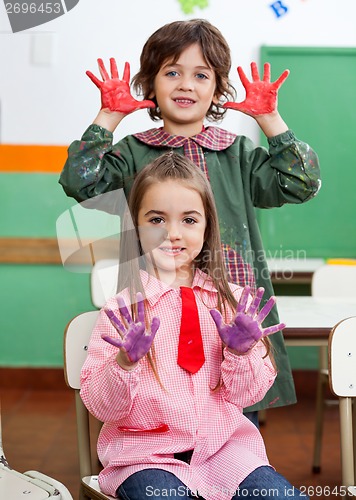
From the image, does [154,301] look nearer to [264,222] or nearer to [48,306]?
[48,306]

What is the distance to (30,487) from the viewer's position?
34.7 inches

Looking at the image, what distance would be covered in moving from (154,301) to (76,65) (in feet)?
1.58

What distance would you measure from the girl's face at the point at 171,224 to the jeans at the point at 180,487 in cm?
27

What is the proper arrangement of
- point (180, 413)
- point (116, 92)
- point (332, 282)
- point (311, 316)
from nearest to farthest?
point (180, 413) < point (116, 92) < point (311, 316) < point (332, 282)

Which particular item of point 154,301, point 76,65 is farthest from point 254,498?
point 76,65

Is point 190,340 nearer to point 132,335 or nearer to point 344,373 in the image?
point 132,335

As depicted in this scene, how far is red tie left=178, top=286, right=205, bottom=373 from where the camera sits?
98cm

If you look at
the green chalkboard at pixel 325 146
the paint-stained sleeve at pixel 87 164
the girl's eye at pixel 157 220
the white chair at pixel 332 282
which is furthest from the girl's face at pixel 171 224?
the green chalkboard at pixel 325 146

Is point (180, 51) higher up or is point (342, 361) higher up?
point (180, 51)

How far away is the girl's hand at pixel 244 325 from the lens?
2.89 feet

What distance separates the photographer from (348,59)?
2.60 meters

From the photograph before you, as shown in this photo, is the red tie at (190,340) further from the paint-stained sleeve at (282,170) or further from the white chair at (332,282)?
the white chair at (332,282)

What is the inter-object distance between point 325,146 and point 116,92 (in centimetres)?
171

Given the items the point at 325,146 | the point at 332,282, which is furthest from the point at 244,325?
the point at 325,146
